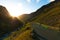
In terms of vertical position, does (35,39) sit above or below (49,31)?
below

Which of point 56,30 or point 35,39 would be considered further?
point 35,39

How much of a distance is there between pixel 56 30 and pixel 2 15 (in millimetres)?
179865

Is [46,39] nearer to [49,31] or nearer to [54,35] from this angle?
[49,31]

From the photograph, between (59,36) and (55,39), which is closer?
(59,36)

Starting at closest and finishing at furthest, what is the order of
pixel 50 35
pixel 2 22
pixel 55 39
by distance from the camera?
pixel 55 39 → pixel 50 35 → pixel 2 22

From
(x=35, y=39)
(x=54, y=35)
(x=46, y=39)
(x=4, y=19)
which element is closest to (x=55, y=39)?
(x=54, y=35)

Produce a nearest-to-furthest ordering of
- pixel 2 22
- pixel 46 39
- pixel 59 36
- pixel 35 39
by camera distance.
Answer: pixel 59 36
pixel 46 39
pixel 35 39
pixel 2 22

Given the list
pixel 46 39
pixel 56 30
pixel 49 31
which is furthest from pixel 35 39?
pixel 56 30

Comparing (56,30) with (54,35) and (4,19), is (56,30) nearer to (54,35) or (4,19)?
(54,35)

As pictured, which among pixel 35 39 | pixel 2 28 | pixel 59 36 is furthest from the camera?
pixel 2 28

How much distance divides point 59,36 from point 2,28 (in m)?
148

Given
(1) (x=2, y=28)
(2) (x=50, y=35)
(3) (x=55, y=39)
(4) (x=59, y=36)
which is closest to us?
(4) (x=59, y=36)

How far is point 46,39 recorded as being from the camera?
24.6 m

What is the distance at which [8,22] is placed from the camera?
614 feet
